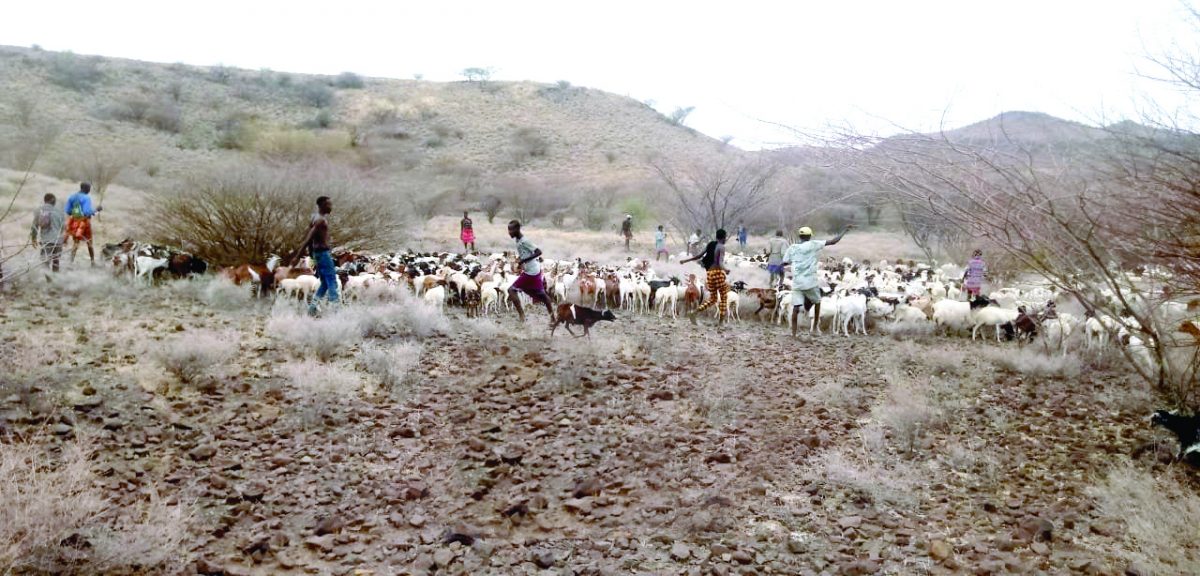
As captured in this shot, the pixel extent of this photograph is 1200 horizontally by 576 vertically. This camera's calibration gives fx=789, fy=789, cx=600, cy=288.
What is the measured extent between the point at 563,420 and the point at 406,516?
209 centimetres

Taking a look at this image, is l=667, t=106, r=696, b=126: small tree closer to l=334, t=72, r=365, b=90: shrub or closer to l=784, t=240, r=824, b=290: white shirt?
l=334, t=72, r=365, b=90: shrub

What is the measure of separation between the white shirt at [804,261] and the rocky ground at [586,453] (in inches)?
60.4

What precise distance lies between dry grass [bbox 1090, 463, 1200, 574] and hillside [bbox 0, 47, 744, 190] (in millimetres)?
35199

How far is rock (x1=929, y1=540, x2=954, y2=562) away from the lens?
4.54 metres

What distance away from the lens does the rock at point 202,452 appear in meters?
5.72

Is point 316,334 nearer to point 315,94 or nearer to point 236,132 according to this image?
point 236,132

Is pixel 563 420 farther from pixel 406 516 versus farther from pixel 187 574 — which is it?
pixel 187 574

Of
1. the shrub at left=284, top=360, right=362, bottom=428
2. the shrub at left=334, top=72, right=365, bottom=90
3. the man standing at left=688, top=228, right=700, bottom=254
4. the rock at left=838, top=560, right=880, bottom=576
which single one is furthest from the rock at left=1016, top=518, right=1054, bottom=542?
the shrub at left=334, top=72, right=365, bottom=90

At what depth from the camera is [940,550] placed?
457 centimetres

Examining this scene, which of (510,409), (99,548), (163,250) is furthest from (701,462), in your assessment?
(163,250)

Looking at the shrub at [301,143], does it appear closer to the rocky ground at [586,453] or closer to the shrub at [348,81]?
the shrub at [348,81]

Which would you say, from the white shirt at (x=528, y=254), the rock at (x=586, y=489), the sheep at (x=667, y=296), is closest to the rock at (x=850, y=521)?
the rock at (x=586, y=489)

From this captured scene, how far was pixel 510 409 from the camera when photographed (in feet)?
23.6

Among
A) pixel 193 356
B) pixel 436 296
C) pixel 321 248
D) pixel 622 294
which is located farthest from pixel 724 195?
pixel 193 356
